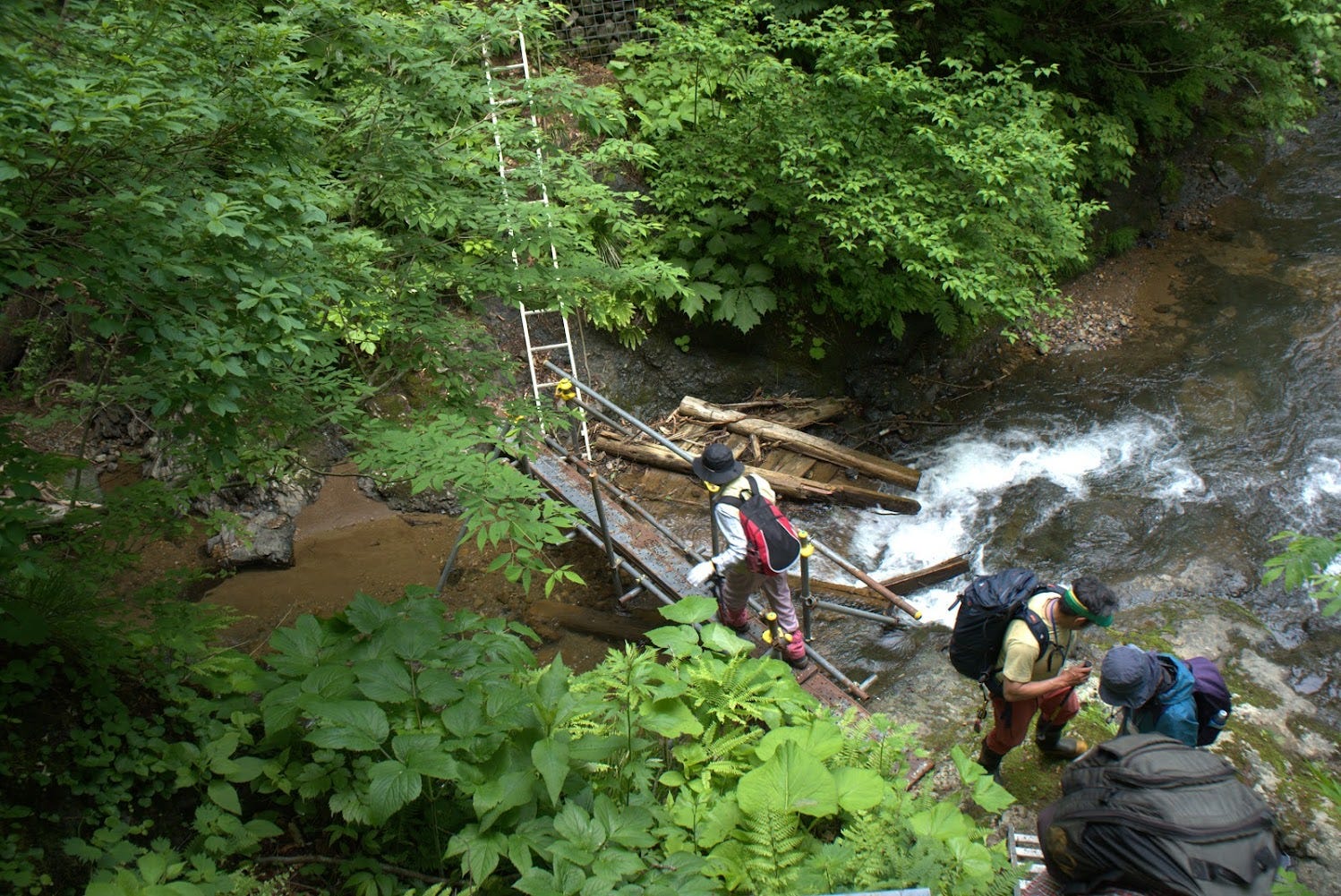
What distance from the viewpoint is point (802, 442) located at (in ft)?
32.5

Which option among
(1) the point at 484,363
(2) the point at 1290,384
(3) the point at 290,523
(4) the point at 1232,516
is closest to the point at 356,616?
(1) the point at 484,363

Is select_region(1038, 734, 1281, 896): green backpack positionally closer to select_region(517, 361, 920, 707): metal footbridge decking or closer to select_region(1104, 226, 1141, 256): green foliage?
select_region(517, 361, 920, 707): metal footbridge decking

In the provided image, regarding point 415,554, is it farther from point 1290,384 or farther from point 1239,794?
point 1290,384

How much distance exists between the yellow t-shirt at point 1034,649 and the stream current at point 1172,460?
211 centimetres

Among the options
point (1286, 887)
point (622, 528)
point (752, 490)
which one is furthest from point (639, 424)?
point (1286, 887)

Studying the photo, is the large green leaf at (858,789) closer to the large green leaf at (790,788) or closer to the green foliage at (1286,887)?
the large green leaf at (790,788)

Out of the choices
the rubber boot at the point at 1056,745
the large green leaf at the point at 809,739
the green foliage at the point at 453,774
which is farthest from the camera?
the rubber boot at the point at 1056,745

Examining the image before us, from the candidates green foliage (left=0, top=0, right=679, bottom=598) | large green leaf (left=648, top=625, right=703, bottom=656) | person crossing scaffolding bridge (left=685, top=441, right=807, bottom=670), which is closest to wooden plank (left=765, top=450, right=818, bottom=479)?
person crossing scaffolding bridge (left=685, top=441, right=807, bottom=670)

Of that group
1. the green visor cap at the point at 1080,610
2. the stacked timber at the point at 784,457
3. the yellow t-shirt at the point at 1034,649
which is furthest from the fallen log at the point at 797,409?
the green visor cap at the point at 1080,610

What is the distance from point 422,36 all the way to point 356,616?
12.4 feet

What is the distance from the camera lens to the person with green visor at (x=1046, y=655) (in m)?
4.21

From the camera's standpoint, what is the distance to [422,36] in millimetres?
5141

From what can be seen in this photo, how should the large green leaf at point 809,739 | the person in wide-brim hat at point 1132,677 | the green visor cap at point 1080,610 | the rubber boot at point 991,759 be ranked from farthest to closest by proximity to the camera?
1. the rubber boot at point 991,759
2. the green visor cap at point 1080,610
3. the person in wide-brim hat at point 1132,677
4. the large green leaf at point 809,739

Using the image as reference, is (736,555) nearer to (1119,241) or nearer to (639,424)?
(639,424)
